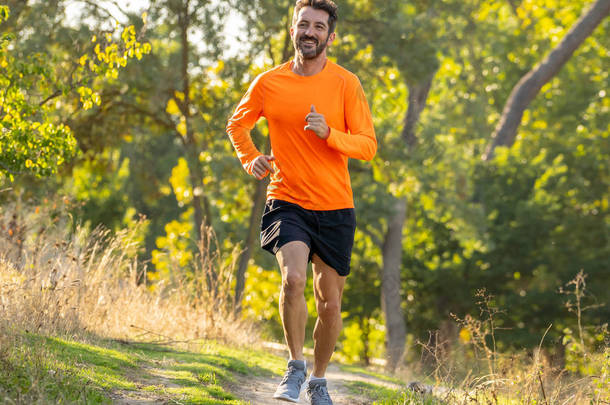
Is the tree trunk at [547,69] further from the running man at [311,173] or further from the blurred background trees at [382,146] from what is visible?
the running man at [311,173]

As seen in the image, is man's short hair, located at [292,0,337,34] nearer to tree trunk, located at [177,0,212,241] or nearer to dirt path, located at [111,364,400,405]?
dirt path, located at [111,364,400,405]

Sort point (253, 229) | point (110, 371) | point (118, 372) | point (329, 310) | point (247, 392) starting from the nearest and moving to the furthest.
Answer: point (329, 310)
point (110, 371)
point (118, 372)
point (247, 392)
point (253, 229)

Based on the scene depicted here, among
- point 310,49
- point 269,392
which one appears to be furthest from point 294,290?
point 269,392

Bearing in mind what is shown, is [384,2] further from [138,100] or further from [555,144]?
[555,144]

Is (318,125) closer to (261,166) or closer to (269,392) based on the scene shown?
(261,166)

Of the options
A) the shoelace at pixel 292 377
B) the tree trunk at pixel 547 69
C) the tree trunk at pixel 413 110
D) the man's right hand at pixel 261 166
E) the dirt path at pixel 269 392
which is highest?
the tree trunk at pixel 547 69

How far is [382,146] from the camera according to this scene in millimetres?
15812

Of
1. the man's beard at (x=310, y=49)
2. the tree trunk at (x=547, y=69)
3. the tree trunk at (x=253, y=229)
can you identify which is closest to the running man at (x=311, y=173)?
the man's beard at (x=310, y=49)

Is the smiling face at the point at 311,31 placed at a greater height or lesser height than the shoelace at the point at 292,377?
greater

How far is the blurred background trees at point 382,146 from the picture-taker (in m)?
10.3

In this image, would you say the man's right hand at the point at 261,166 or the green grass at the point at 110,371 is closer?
the green grass at the point at 110,371

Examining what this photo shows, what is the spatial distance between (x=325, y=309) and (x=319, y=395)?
1.74 feet

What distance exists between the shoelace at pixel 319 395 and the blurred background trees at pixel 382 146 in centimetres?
188

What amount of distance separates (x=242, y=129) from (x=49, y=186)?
373 inches
